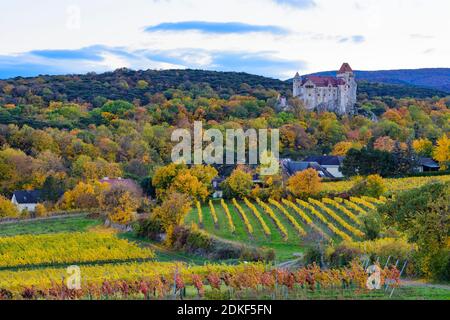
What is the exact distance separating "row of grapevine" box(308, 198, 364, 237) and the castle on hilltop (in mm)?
60719

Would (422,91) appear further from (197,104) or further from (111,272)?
(111,272)

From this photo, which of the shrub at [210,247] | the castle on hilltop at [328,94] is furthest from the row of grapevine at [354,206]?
the castle on hilltop at [328,94]

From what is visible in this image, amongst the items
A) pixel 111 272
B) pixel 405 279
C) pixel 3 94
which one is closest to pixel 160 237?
pixel 111 272

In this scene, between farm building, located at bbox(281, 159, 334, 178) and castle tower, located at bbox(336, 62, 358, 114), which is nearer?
farm building, located at bbox(281, 159, 334, 178)

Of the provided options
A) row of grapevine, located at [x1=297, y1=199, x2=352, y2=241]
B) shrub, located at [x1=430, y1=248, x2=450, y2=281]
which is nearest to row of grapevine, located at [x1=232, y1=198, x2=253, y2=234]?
row of grapevine, located at [x1=297, y1=199, x2=352, y2=241]

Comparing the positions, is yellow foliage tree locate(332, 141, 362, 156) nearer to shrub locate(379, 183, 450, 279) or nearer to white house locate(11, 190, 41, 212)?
white house locate(11, 190, 41, 212)

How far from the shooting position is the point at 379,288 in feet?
68.0

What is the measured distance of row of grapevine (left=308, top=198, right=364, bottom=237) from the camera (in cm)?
3380

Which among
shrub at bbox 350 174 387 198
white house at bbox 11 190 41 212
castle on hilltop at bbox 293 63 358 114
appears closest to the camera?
shrub at bbox 350 174 387 198

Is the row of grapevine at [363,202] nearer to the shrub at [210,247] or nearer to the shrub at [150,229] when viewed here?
the shrub at [210,247]

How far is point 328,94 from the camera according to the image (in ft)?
342

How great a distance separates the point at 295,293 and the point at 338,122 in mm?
73050
